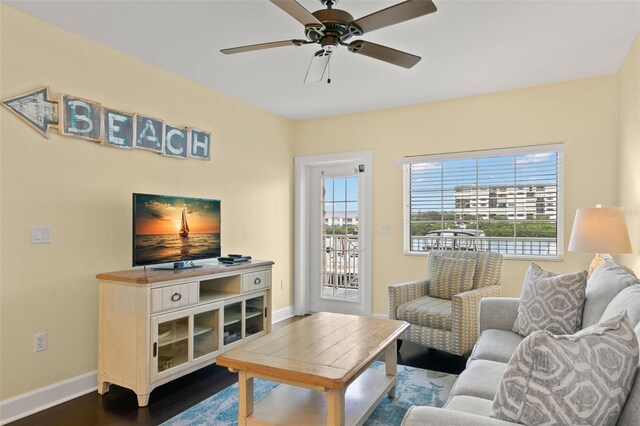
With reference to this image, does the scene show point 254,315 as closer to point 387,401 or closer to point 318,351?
point 387,401

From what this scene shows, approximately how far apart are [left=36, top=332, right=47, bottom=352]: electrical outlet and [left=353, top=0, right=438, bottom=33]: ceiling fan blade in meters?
2.75

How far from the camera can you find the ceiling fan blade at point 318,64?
235 centimetres

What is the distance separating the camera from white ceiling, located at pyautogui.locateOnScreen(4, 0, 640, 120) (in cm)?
249

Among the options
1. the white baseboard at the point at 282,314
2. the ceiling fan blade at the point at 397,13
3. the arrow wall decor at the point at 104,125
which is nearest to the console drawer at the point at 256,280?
the white baseboard at the point at 282,314

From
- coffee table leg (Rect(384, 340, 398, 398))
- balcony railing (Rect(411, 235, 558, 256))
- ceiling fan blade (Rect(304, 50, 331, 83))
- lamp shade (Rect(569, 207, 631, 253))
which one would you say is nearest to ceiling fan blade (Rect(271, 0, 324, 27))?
ceiling fan blade (Rect(304, 50, 331, 83))

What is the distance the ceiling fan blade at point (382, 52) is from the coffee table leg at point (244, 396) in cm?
187

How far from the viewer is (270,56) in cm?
319

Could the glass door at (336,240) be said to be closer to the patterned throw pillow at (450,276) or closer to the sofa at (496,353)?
the patterned throw pillow at (450,276)

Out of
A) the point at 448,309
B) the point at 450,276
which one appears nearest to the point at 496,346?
the point at 448,309

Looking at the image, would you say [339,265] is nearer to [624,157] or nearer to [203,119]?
[203,119]

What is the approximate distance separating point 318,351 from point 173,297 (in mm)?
1254

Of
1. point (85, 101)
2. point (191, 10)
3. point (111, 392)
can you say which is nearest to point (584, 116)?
point (191, 10)

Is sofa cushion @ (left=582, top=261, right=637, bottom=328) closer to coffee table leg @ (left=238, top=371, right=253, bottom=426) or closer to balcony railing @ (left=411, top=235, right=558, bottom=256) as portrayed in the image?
balcony railing @ (left=411, top=235, right=558, bottom=256)

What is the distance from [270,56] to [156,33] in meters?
0.84
